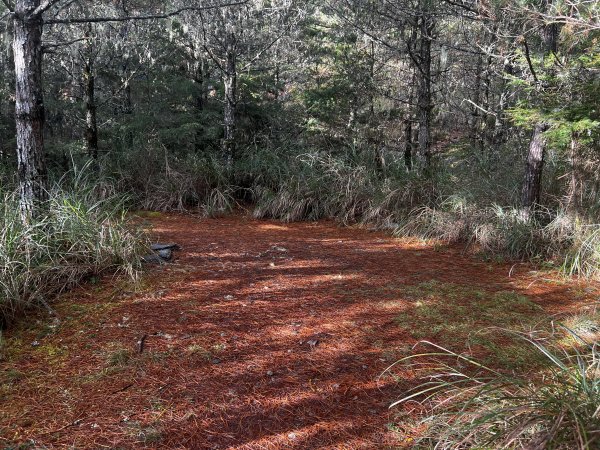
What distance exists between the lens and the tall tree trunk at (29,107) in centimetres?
385

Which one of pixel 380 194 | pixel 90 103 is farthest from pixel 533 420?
pixel 90 103

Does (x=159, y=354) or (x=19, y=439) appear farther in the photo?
(x=159, y=354)

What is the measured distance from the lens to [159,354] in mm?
2736

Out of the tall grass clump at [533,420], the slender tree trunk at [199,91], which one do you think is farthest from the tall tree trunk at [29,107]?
the slender tree trunk at [199,91]

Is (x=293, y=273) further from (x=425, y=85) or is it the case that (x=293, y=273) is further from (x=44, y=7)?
(x=425, y=85)

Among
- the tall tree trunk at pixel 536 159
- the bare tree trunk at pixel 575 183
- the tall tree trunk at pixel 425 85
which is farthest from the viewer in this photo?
the tall tree trunk at pixel 425 85

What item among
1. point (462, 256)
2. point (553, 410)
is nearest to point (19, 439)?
point (553, 410)

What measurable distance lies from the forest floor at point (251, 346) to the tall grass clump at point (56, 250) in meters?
0.16

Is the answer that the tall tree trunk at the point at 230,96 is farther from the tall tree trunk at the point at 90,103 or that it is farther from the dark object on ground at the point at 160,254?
the dark object on ground at the point at 160,254

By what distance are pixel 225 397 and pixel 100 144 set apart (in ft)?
29.1

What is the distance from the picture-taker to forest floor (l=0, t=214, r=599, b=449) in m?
2.12

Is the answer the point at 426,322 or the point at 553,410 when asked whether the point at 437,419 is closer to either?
the point at 553,410

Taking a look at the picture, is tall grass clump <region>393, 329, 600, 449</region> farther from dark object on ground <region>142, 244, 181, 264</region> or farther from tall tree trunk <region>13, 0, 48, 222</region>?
tall tree trunk <region>13, 0, 48, 222</region>

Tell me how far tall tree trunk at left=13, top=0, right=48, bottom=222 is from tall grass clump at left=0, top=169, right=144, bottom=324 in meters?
0.16
